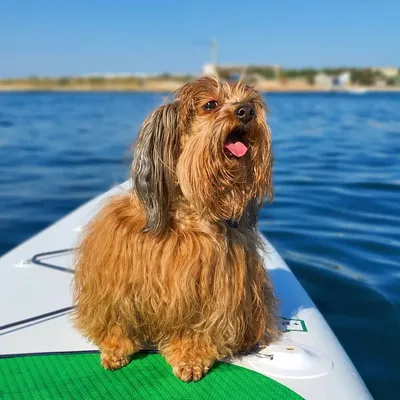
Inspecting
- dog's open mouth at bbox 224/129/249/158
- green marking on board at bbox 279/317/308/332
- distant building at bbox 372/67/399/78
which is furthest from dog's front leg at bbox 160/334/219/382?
distant building at bbox 372/67/399/78

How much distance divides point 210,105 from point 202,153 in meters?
0.22

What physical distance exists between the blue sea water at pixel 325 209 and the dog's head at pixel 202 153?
285 mm

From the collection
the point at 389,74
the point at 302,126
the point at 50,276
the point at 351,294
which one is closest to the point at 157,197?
the point at 50,276

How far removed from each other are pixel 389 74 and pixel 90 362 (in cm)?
7365

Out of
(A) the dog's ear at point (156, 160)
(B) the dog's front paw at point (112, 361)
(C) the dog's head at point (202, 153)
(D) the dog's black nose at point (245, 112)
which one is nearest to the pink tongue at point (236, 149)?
(C) the dog's head at point (202, 153)

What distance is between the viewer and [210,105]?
93.0 inches

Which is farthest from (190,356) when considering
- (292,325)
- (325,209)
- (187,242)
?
(325,209)

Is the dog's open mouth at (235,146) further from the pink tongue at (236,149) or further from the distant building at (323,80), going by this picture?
the distant building at (323,80)

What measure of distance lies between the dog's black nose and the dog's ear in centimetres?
29

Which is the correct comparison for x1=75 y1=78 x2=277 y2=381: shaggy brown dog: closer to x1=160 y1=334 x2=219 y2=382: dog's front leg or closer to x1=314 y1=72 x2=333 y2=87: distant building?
x1=160 y1=334 x2=219 y2=382: dog's front leg

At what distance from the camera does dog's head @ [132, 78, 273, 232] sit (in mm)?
2312

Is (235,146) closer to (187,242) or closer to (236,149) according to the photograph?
(236,149)

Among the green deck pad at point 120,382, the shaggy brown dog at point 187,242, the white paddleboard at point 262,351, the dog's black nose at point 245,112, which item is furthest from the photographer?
the white paddleboard at point 262,351

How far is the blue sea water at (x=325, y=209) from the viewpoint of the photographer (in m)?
4.26
